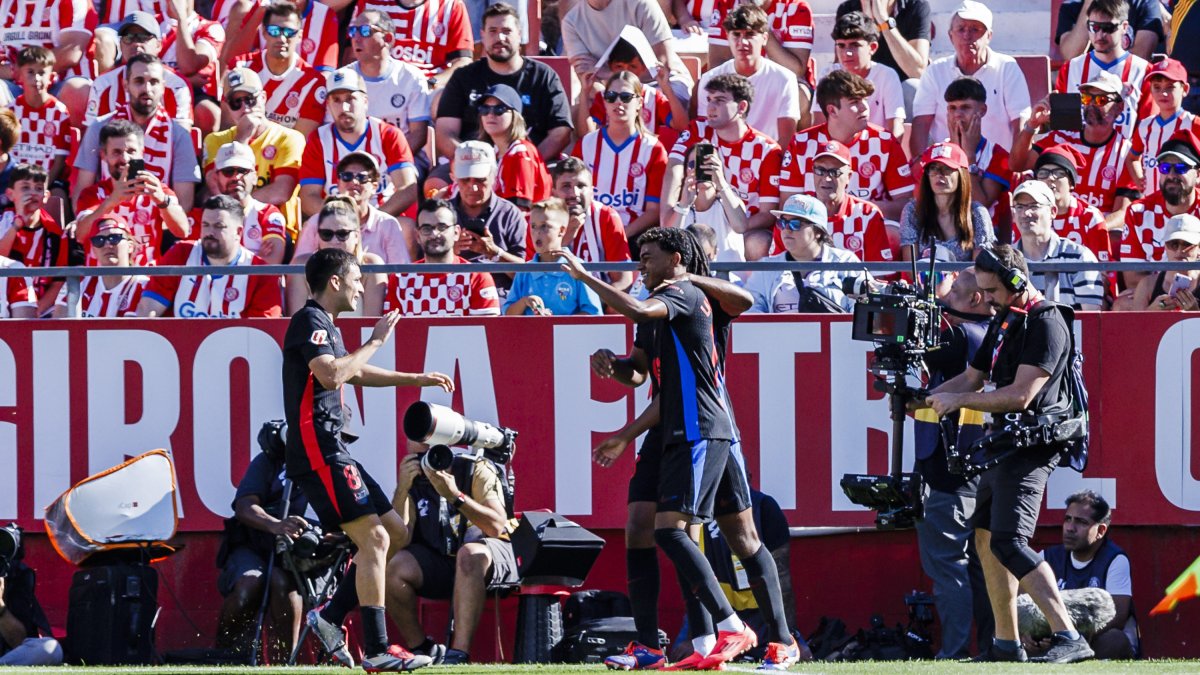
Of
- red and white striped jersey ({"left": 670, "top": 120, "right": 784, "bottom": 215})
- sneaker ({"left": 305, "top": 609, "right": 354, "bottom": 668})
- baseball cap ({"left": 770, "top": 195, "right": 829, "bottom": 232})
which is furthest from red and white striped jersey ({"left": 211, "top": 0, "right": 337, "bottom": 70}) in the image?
sneaker ({"left": 305, "top": 609, "right": 354, "bottom": 668})

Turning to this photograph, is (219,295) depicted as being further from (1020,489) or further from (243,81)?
(1020,489)

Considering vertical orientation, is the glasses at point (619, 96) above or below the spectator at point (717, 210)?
above

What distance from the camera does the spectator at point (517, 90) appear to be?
12.7 m

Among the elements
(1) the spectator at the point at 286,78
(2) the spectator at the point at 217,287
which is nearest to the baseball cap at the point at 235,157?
(2) the spectator at the point at 217,287

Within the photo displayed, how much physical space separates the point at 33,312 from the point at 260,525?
2220mm

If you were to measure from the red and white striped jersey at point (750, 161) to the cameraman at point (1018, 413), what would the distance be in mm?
3385

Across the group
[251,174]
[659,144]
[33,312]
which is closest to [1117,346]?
[659,144]

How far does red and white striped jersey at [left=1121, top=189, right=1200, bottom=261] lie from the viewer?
11312 millimetres

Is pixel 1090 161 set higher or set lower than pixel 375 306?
higher

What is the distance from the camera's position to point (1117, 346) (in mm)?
10398

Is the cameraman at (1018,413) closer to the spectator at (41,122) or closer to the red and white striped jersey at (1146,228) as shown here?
the red and white striped jersey at (1146,228)

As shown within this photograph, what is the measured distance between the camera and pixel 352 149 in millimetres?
12289

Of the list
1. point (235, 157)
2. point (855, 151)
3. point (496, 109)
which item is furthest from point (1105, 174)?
point (235, 157)

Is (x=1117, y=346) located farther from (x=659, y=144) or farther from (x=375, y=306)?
(x=375, y=306)
